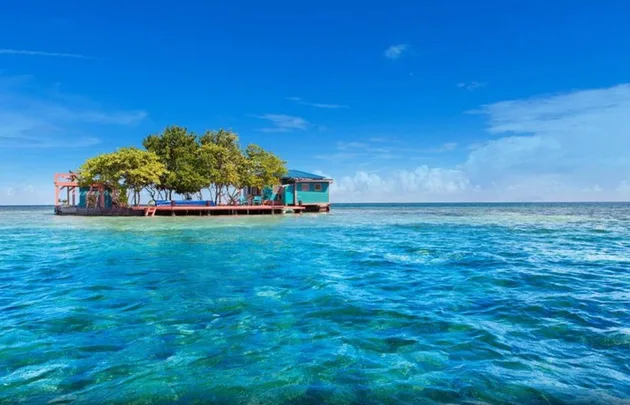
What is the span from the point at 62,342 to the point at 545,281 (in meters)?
10.2

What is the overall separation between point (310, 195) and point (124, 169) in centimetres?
2275

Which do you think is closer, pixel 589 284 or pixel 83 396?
pixel 83 396

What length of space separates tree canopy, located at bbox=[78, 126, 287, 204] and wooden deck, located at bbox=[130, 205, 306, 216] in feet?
10.0

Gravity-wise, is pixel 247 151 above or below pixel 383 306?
above

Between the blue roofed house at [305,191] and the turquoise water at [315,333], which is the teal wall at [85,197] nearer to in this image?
the blue roofed house at [305,191]

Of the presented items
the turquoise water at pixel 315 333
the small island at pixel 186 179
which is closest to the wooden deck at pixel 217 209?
the small island at pixel 186 179

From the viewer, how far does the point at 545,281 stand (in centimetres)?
968


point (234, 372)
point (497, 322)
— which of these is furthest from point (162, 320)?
point (497, 322)

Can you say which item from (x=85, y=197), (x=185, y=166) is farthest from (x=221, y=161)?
(x=85, y=197)

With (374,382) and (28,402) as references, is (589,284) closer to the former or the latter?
(374,382)

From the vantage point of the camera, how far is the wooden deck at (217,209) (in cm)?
4341

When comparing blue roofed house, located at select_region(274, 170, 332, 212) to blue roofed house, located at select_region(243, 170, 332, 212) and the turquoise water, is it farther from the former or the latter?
the turquoise water

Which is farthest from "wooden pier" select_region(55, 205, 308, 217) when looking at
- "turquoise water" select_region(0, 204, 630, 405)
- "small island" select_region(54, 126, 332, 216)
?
"turquoise water" select_region(0, 204, 630, 405)

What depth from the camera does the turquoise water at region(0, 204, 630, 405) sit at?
410 centimetres
